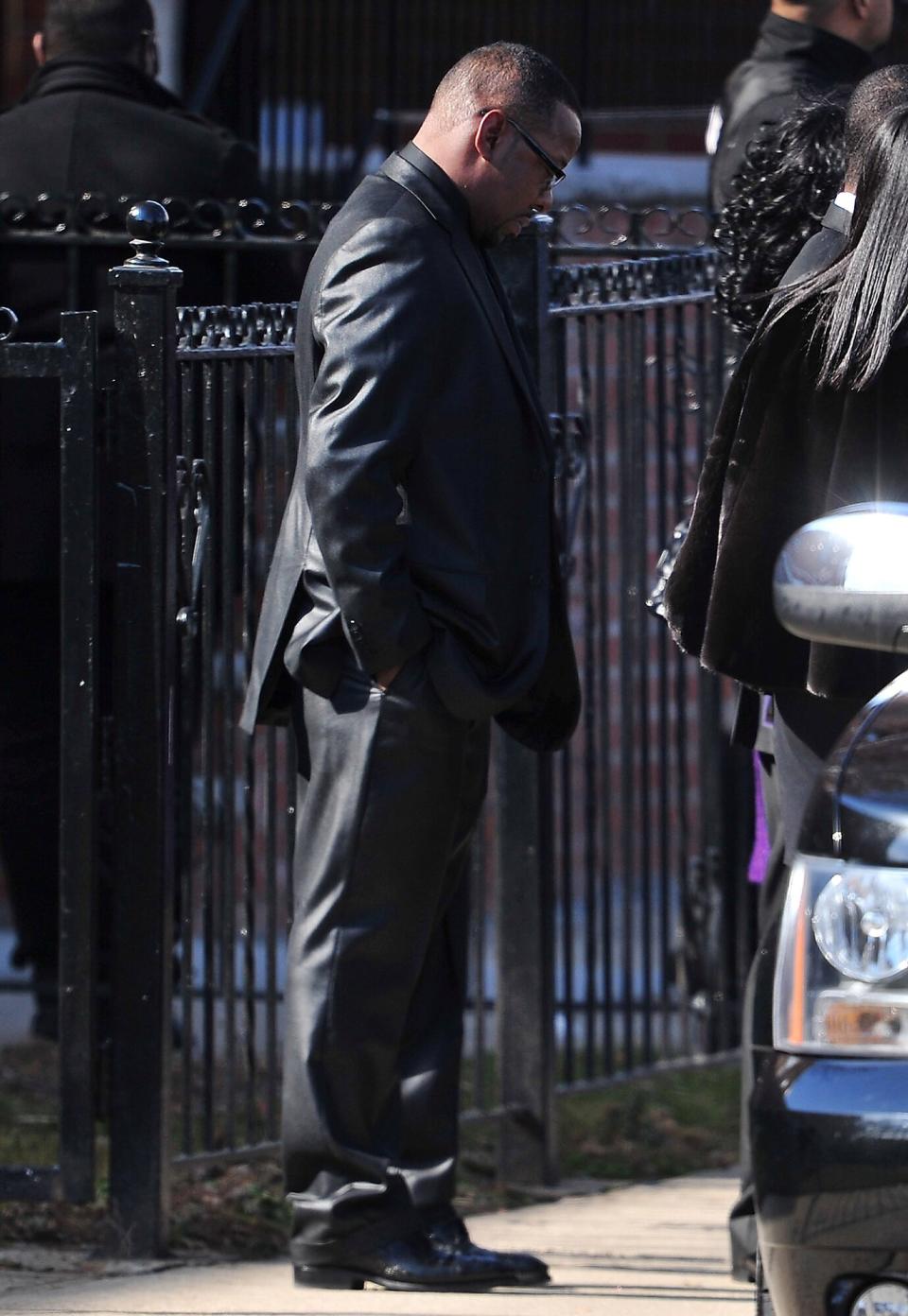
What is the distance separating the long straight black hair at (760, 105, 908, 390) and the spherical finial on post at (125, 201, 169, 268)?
1.27 metres

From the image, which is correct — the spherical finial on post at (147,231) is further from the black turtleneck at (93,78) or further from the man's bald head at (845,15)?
the man's bald head at (845,15)

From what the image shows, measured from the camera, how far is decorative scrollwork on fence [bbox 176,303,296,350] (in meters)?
4.33

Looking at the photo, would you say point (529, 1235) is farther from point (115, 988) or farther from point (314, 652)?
point (314, 652)

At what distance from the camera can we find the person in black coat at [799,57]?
202 inches

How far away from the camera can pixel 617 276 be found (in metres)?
5.09

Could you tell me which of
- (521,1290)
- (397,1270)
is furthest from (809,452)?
(521,1290)

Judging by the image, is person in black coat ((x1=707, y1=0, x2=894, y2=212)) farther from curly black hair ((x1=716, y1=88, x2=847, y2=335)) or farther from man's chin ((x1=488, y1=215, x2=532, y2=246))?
man's chin ((x1=488, y1=215, x2=532, y2=246))

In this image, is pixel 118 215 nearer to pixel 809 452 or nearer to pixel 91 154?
pixel 91 154

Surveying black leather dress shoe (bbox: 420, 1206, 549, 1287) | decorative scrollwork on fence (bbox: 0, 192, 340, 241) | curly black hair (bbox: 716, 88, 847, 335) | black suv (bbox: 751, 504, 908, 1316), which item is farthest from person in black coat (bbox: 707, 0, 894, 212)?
black suv (bbox: 751, 504, 908, 1316)

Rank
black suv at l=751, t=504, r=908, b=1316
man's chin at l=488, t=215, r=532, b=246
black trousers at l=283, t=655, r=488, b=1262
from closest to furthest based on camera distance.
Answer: black suv at l=751, t=504, r=908, b=1316 → black trousers at l=283, t=655, r=488, b=1262 → man's chin at l=488, t=215, r=532, b=246

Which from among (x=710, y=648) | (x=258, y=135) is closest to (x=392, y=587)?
(x=710, y=648)

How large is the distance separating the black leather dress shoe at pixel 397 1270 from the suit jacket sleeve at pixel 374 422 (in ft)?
3.16

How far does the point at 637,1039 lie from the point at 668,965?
1.35 meters

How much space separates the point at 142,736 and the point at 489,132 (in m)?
1.23
